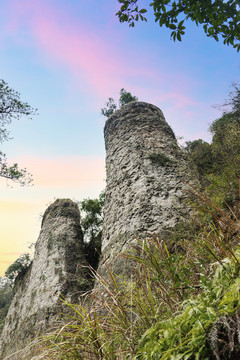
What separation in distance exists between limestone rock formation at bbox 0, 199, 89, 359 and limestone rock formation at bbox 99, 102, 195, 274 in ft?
5.48

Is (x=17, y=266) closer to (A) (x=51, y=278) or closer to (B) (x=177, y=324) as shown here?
(A) (x=51, y=278)

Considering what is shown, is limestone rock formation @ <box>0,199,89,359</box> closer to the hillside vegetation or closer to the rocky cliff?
the rocky cliff

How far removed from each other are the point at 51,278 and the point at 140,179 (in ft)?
15.5

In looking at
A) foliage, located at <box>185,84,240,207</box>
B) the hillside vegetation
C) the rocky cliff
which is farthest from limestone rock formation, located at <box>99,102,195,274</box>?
the hillside vegetation

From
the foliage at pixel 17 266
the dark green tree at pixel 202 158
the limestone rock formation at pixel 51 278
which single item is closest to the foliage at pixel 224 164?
the dark green tree at pixel 202 158

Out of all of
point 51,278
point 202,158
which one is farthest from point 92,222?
point 202,158

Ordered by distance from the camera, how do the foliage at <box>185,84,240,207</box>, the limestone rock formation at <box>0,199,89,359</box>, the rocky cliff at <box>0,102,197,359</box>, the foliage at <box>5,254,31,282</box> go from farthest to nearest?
the foliage at <box>5,254,31,282</box>, the limestone rock formation at <box>0,199,89,359</box>, the rocky cliff at <box>0,102,197,359</box>, the foliage at <box>185,84,240,207</box>

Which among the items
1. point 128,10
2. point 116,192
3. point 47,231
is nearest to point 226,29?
point 128,10

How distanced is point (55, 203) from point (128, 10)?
9.65m

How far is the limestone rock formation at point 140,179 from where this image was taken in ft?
19.5

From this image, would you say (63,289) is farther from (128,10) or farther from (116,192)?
(128,10)

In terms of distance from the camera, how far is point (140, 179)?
281 inches

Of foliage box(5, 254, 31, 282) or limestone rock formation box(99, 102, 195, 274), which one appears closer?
limestone rock formation box(99, 102, 195, 274)

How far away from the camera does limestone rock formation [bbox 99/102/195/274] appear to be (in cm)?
596
